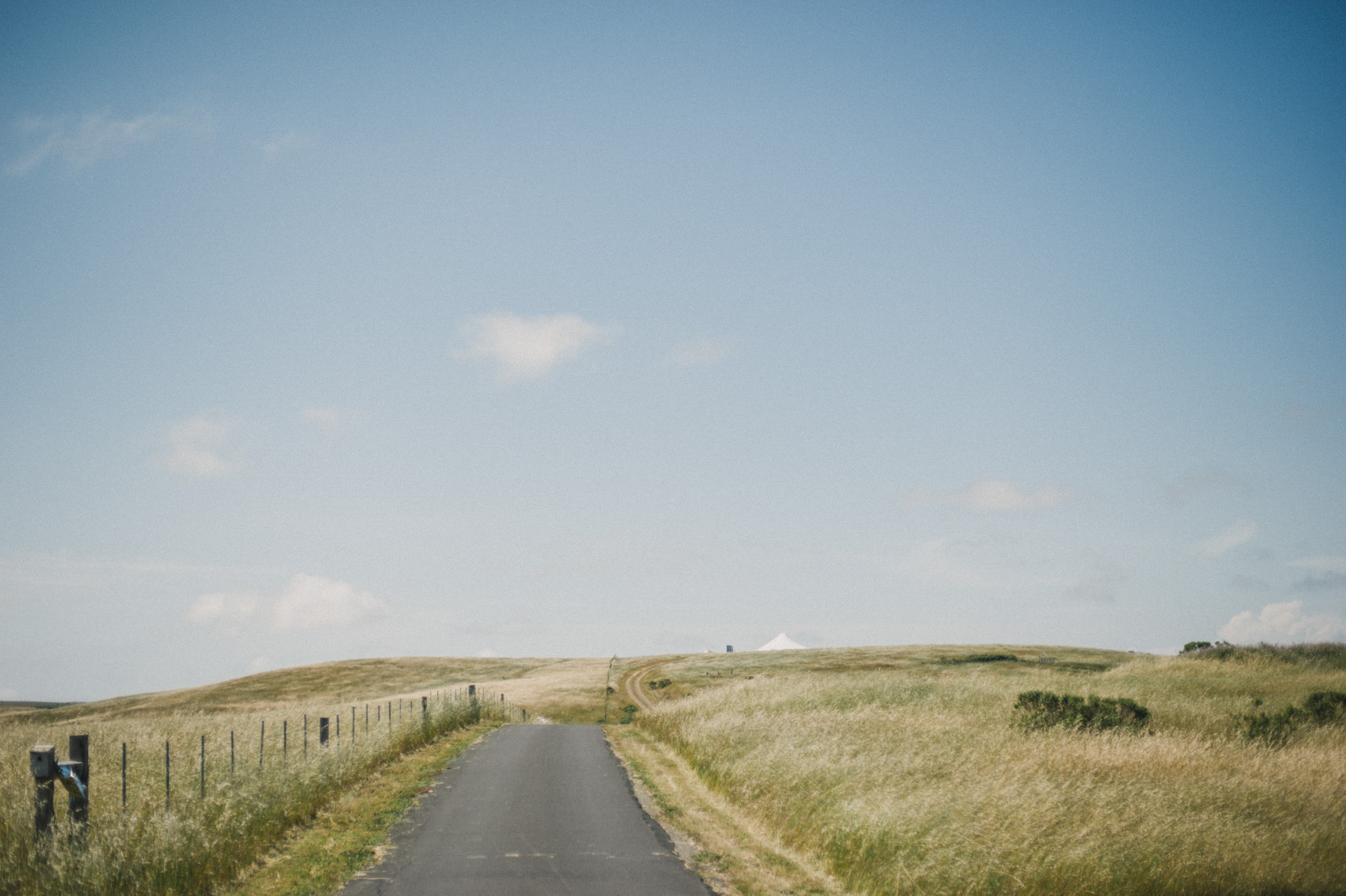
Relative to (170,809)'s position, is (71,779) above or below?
above

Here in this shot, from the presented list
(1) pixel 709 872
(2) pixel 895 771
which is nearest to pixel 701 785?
(2) pixel 895 771

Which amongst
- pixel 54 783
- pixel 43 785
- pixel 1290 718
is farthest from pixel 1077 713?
pixel 43 785

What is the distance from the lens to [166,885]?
911 centimetres

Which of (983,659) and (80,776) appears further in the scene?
(983,659)

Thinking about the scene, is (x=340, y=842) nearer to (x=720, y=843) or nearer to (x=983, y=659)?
(x=720, y=843)

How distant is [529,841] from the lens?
39.2 feet

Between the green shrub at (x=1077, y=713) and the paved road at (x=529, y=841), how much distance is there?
13431mm

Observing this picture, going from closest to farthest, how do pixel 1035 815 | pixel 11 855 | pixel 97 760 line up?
pixel 11 855, pixel 1035 815, pixel 97 760

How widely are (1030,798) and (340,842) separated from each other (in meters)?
10.7

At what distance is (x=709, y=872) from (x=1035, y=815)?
16.1 feet

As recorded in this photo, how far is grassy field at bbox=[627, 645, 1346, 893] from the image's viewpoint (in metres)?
10.2

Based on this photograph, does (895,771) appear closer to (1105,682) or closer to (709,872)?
(709,872)

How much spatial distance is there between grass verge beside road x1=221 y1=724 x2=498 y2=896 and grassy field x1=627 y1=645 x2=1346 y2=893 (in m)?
6.44

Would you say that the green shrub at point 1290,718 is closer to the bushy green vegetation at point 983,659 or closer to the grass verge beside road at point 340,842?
the grass verge beside road at point 340,842
